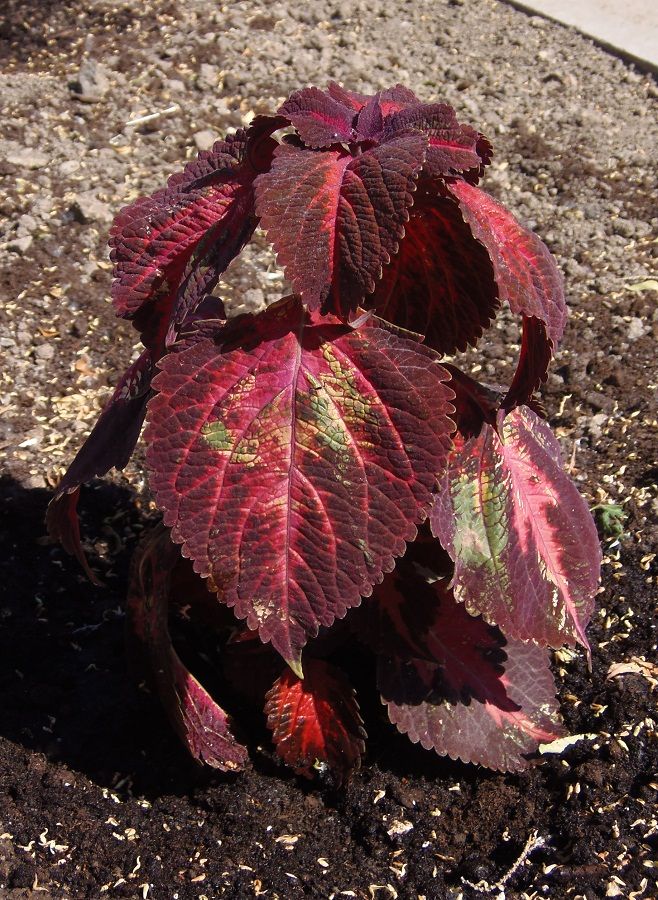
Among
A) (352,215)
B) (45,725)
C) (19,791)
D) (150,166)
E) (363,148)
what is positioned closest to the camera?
(352,215)

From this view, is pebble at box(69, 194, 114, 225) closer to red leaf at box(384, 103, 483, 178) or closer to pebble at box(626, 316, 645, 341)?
pebble at box(626, 316, 645, 341)

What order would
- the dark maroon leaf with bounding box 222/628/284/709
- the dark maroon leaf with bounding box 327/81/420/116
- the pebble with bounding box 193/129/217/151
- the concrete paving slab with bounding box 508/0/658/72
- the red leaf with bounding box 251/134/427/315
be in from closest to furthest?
the red leaf with bounding box 251/134/427/315 < the dark maroon leaf with bounding box 327/81/420/116 < the dark maroon leaf with bounding box 222/628/284/709 < the pebble with bounding box 193/129/217/151 < the concrete paving slab with bounding box 508/0/658/72

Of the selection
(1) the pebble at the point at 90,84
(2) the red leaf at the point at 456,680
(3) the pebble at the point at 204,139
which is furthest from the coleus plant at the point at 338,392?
(1) the pebble at the point at 90,84

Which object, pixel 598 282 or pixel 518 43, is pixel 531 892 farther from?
pixel 518 43

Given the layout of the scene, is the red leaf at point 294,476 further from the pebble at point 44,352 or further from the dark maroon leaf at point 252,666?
the pebble at point 44,352

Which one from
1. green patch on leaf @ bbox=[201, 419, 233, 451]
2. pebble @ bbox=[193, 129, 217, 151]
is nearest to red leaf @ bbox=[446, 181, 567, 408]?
green patch on leaf @ bbox=[201, 419, 233, 451]

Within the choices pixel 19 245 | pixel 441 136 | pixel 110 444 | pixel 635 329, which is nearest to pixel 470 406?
pixel 441 136

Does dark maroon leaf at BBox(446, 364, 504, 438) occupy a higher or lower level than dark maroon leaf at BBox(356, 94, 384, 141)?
lower

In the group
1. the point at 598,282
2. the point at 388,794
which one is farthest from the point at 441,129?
the point at 598,282
